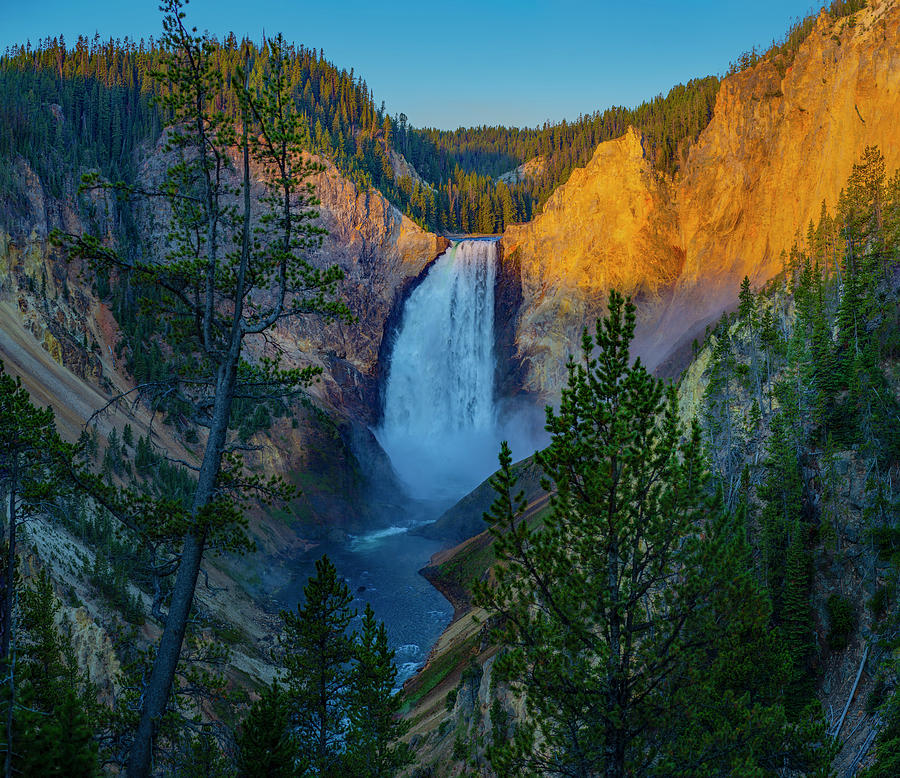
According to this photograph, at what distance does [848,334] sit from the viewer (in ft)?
115

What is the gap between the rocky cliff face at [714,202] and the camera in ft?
160

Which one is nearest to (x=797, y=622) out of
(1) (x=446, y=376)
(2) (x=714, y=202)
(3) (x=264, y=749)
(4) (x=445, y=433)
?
(3) (x=264, y=749)

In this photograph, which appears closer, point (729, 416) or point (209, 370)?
point (209, 370)

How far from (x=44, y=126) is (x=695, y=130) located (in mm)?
83276

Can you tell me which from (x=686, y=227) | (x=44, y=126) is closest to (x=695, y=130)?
(x=686, y=227)

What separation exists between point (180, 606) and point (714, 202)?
7244 centimetres

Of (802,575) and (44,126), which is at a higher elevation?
(44,126)

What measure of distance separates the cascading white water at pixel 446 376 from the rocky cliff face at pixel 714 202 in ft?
18.4

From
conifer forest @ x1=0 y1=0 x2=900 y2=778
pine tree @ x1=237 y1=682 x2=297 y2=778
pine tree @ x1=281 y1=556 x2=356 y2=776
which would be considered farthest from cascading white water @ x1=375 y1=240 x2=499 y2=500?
pine tree @ x1=237 y1=682 x2=297 y2=778

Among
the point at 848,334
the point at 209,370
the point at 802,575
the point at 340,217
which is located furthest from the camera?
the point at 340,217

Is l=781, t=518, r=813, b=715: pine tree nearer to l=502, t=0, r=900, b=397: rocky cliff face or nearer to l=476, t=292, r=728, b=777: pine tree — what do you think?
l=476, t=292, r=728, b=777: pine tree

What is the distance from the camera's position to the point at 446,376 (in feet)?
273

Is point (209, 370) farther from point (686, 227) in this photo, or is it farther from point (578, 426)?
point (686, 227)

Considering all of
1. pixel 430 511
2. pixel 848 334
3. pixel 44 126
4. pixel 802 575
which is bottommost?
pixel 802 575
